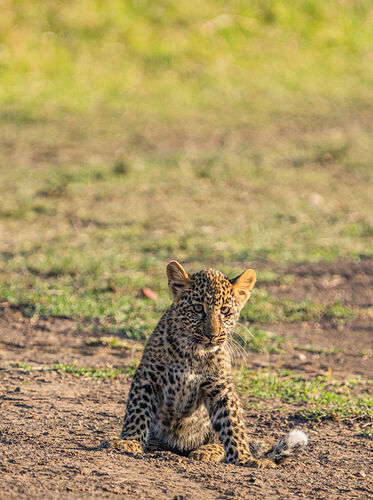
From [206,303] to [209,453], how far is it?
36.2 inches

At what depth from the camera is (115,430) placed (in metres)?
6.23

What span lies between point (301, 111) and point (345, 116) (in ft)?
3.19

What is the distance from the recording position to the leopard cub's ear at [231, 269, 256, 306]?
5914mm

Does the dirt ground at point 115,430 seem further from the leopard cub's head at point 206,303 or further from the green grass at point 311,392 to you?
the leopard cub's head at point 206,303

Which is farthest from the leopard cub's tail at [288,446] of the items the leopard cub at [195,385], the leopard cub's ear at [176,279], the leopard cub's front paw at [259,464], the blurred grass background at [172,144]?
the blurred grass background at [172,144]

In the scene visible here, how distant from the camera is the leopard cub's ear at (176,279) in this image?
5.84 meters

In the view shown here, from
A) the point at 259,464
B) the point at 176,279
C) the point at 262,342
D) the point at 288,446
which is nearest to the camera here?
the point at 259,464

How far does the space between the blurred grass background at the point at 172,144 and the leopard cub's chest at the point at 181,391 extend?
9.68 feet

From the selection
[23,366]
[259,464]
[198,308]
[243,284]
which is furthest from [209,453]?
[23,366]

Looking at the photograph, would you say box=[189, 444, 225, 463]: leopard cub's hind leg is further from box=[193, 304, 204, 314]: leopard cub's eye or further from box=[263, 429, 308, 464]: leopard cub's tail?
box=[193, 304, 204, 314]: leopard cub's eye

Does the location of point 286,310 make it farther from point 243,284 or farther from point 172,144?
point 172,144

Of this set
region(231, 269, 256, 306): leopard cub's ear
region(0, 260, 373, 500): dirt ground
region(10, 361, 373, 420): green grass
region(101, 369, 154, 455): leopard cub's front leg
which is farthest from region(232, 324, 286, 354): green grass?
region(101, 369, 154, 455): leopard cub's front leg

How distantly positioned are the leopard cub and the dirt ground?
0.63 feet

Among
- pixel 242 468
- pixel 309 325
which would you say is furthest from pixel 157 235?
pixel 242 468
